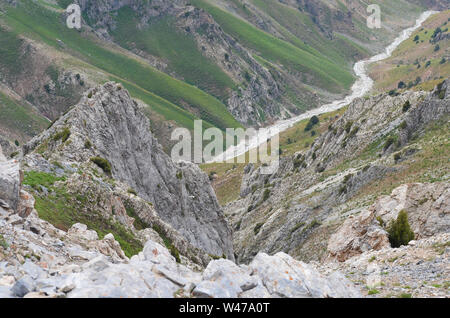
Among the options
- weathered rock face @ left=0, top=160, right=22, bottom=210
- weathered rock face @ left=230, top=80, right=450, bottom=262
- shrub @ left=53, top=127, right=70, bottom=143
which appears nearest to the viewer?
weathered rock face @ left=0, top=160, right=22, bottom=210

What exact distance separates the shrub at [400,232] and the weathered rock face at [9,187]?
2998 centimetres

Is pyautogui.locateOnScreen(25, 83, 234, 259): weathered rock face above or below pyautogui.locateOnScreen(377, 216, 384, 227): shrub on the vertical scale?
above

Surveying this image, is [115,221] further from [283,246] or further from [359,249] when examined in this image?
[283,246]

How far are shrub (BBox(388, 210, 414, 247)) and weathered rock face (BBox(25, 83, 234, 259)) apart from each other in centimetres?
3679

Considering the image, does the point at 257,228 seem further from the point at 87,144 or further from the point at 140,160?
the point at 87,144

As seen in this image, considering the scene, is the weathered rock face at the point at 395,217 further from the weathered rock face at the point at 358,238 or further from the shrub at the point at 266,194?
the shrub at the point at 266,194

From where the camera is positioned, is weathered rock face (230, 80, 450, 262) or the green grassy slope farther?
the green grassy slope

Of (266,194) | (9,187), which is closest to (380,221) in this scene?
(9,187)

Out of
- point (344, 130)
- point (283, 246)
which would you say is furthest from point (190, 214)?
point (344, 130)

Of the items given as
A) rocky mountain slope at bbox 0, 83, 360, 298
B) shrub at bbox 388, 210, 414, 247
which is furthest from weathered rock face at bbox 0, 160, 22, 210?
shrub at bbox 388, 210, 414, 247

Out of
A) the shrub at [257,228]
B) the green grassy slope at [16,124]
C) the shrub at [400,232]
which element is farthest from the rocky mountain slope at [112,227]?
the green grassy slope at [16,124]

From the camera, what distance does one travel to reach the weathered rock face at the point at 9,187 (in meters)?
29.3

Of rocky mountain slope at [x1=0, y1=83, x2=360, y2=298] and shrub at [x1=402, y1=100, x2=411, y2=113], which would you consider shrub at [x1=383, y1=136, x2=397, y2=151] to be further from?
rocky mountain slope at [x1=0, y1=83, x2=360, y2=298]

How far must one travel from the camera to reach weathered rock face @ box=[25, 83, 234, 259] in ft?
219
